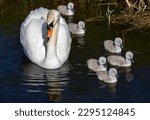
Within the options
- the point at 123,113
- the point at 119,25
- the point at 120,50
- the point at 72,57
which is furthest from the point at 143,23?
the point at 123,113

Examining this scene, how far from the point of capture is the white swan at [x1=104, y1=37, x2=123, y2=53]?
12805 millimetres

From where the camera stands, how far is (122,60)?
40.0 ft

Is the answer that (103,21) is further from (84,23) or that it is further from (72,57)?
(72,57)

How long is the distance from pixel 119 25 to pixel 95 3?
1.53 m

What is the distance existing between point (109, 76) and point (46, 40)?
1513 mm

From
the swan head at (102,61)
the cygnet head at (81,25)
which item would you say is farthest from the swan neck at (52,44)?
the cygnet head at (81,25)

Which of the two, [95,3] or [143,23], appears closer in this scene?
[143,23]

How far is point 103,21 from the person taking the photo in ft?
47.1

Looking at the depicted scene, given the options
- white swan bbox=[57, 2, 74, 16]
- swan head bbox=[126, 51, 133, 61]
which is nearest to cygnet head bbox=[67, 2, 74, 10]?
white swan bbox=[57, 2, 74, 16]

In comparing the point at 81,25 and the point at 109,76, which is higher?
the point at 81,25

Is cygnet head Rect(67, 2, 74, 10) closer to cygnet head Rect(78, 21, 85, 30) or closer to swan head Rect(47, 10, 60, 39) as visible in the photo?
cygnet head Rect(78, 21, 85, 30)

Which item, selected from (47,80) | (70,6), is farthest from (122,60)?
(70,6)

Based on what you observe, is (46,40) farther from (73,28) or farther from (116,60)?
(73,28)

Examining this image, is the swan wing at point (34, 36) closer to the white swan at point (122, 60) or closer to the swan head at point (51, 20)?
the swan head at point (51, 20)
